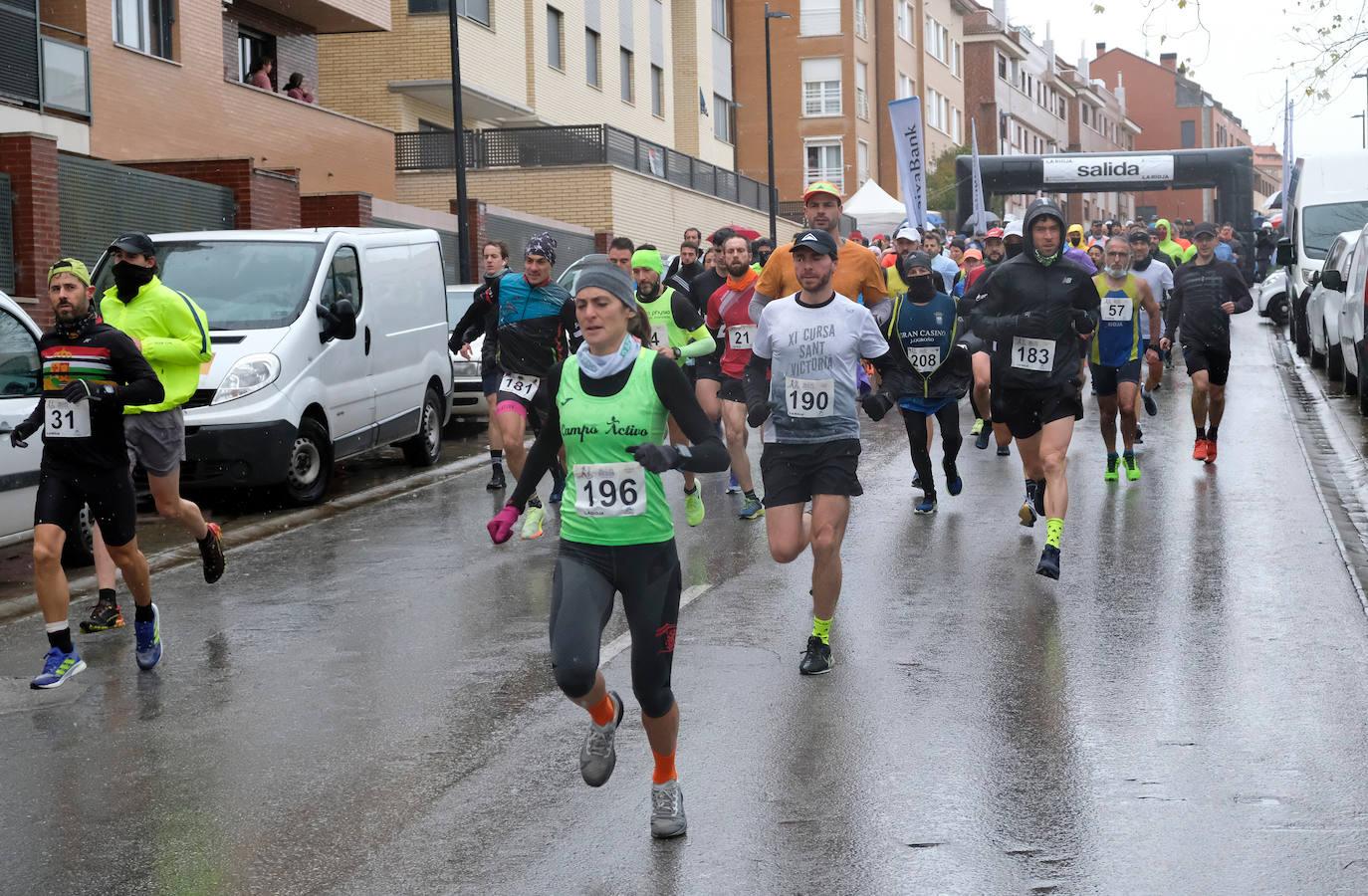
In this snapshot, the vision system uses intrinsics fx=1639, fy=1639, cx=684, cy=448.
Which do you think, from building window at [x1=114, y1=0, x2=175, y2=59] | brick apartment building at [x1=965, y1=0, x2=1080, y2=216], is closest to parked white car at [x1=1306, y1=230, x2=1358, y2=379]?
building window at [x1=114, y1=0, x2=175, y2=59]

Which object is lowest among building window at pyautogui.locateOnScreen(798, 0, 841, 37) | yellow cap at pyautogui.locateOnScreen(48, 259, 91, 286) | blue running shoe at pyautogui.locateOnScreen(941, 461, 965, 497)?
blue running shoe at pyautogui.locateOnScreen(941, 461, 965, 497)

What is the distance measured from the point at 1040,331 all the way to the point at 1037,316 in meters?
0.10

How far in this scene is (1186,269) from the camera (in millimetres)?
14516

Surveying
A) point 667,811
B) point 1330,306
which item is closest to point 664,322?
point 667,811

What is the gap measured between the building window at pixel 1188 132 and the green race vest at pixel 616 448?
120 metres

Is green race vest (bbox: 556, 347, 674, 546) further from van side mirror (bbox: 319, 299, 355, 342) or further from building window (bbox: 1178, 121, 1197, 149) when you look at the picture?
building window (bbox: 1178, 121, 1197, 149)

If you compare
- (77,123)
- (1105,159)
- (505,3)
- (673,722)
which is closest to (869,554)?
(673,722)

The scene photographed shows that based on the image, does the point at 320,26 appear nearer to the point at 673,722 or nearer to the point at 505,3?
the point at 505,3

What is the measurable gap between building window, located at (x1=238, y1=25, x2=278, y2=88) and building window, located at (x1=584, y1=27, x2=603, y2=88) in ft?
39.3

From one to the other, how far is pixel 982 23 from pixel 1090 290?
70378 millimetres

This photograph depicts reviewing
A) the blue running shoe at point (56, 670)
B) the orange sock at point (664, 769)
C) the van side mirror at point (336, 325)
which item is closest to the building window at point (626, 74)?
the van side mirror at point (336, 325)

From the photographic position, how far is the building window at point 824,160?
61594mm

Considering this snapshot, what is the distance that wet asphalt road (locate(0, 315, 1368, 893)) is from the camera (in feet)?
15.8

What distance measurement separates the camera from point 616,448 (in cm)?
514
